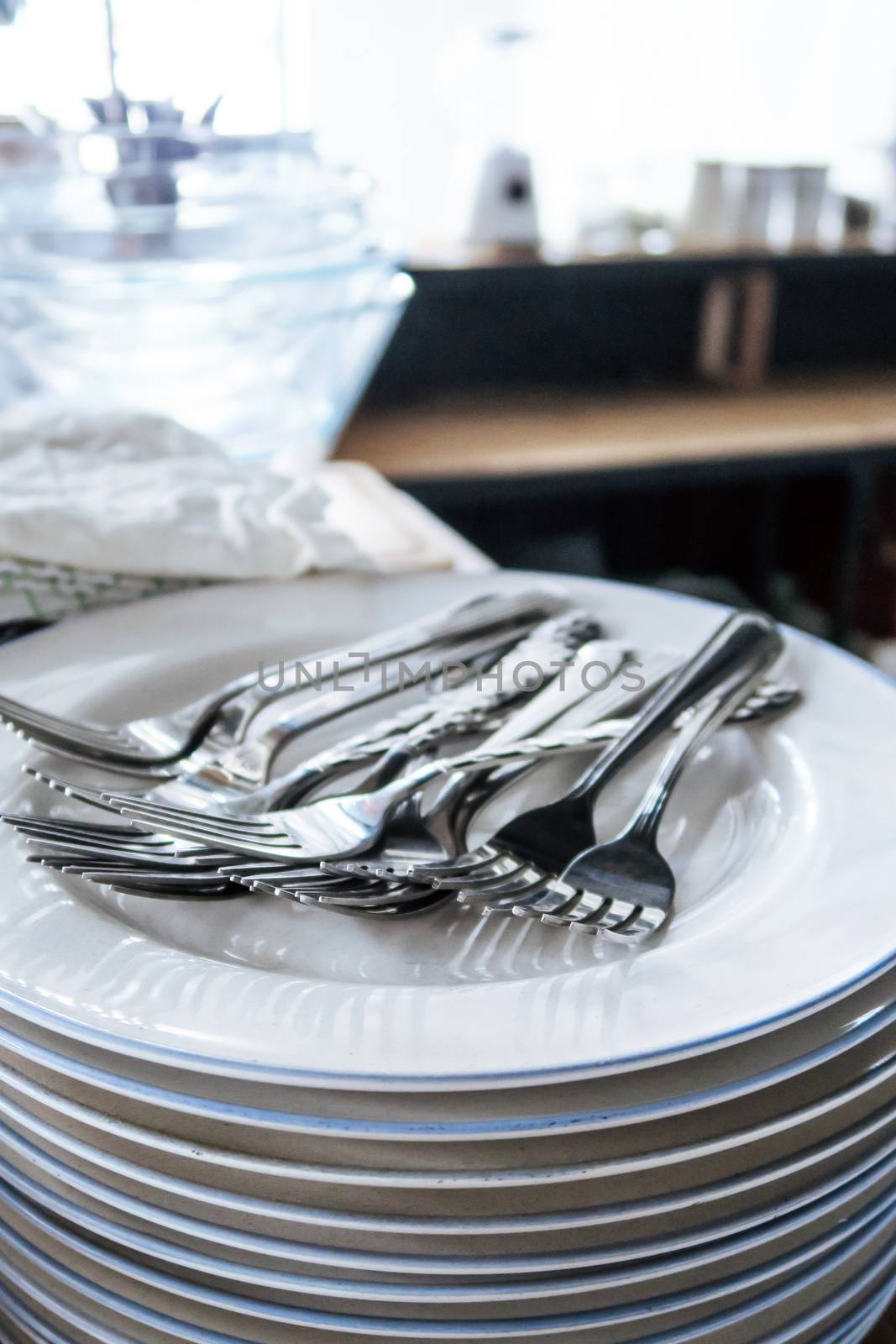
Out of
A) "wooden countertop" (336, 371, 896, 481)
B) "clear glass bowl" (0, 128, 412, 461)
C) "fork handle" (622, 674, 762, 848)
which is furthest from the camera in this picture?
"wooden countertop" (336, 371, 896, 481)

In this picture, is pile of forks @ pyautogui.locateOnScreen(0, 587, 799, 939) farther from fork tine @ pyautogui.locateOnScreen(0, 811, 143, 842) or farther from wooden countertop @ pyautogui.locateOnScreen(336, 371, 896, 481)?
wooden countertop @ pyautogui.locateOnScreen(336, 371, 896, 481)

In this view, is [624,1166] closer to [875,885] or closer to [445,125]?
Result: [875,885]

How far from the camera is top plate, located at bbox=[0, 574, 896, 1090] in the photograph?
0.24 meters

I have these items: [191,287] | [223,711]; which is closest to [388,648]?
[223,711]

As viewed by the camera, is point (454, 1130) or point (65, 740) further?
point (65, 740)

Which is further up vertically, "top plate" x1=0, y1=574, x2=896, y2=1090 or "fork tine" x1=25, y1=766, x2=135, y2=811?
"fork tine" x1=25, y1=766, x2=135, y2=811

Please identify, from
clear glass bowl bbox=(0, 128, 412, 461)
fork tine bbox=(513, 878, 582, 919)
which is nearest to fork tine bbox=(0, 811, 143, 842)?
fork tine bbox=(513, 878, 582, 919)

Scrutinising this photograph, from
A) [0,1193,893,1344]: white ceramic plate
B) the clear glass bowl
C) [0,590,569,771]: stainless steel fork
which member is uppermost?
the clear glass bowl

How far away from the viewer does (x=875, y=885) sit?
1.00 feet

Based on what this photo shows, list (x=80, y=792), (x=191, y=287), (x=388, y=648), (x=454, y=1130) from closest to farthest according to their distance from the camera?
(x=454, y=1130), (x=80, y=792), (x=388, y=648), (x=191, y=287)

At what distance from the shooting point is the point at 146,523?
53 centimetres

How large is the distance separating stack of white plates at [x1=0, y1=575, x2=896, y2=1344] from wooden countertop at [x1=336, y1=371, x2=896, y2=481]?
955 millimetres

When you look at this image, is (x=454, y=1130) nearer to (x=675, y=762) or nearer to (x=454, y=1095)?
(x=454, y=1095)

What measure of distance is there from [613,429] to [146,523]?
37.0 inches
